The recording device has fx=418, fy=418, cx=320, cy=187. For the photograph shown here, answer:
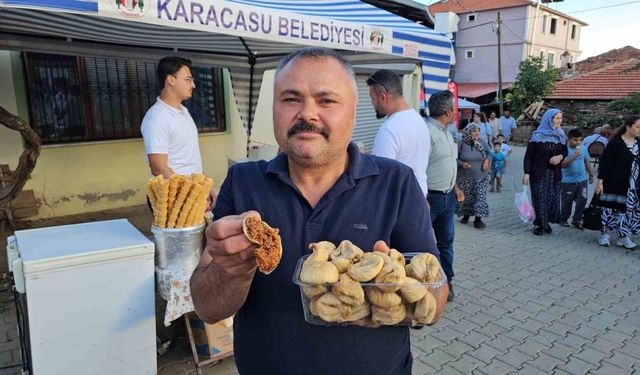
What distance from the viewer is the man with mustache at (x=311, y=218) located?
1309 mm

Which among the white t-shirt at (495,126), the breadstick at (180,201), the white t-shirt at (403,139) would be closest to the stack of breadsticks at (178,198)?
the breadstick at (180,201)

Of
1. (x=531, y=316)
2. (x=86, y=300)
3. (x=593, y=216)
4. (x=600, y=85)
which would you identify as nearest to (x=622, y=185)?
(x=593, y=216)

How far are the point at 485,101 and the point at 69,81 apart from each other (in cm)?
3372

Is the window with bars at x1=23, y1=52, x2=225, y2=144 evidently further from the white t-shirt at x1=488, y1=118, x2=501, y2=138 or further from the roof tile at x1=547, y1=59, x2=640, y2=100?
the roof tile at x1=547, y1=59, x2=640, y2=100

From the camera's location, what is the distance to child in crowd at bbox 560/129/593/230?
641 centimetres

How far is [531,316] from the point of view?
12.9ft

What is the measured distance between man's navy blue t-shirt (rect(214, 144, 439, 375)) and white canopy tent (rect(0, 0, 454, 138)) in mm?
1668

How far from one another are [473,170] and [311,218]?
5394mm

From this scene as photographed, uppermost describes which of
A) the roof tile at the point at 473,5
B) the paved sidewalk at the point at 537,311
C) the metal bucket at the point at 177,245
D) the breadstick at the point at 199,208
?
the roof tile at the point at 473,5

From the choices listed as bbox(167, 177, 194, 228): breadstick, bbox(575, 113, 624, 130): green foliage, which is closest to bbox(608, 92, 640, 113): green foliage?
bbox(575, 113, 624, 130): green foliage

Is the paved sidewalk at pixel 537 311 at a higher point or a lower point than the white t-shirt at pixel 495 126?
lower

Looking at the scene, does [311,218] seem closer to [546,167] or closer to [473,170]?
[473,170]

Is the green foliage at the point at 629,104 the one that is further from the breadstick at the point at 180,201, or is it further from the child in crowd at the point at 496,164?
the breadstick at the point at 180,201

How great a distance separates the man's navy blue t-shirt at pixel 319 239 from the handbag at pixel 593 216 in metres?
5.87
